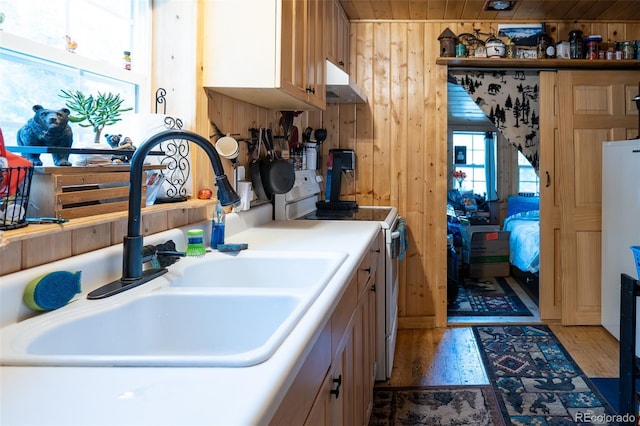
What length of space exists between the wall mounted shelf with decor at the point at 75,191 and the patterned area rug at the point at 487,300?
312cm

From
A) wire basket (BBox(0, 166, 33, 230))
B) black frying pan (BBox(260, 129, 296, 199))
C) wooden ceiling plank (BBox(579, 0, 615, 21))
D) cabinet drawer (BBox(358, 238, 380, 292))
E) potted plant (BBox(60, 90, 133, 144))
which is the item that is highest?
wooden ceiling plank (BBox(579, 0, 615, 21))

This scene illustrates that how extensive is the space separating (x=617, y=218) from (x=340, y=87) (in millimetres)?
2058

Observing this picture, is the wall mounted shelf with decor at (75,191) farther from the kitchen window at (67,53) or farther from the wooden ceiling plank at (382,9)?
Answer: the wooden ceiling plank at (382,9)

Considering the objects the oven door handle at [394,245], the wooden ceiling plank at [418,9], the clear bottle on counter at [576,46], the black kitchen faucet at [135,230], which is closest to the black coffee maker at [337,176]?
the oven door handle at [394,245]

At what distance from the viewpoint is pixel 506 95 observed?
12.0 ft

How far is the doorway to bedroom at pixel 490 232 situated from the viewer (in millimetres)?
4130

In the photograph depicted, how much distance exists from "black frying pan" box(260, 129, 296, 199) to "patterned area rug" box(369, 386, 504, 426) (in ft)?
3.84

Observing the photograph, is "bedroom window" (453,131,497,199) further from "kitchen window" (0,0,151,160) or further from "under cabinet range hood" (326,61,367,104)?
"kitchen window" (0,0,151,160)

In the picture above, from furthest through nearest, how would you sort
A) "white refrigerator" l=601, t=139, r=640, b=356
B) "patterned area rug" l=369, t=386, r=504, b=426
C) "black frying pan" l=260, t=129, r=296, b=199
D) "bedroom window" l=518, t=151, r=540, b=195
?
1. "bedroom window" l=518, t=151, r=540, b=195
2. "white refrigerator" l=601, t=139, r=640, b=356
3. "black frying pan" l=260, t=129, r=296, b=199
4. "patterned area rug" l=369, t=386, r=504, b=426

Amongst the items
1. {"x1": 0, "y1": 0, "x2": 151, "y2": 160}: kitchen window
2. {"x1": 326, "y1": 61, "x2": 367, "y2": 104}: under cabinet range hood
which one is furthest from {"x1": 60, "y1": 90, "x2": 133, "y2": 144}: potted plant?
{"x1": 326, "y1": 61, "x2": 367, "y2": 104}: under cabinet range hood

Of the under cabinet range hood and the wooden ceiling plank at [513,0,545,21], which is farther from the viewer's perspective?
the wooden ceiling plank at [513,0,545,21]

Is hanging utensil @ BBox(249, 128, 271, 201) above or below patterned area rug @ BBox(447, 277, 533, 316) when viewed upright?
above

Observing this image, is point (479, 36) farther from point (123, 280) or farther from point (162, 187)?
point (123, 280)

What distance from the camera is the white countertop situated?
0.58 metres
